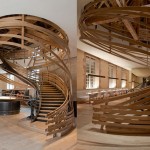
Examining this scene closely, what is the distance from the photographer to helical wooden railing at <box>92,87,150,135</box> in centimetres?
38

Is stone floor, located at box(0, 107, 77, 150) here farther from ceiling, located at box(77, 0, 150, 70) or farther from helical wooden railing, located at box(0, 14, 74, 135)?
ceiling, located at box(77, 0, 150, 70)

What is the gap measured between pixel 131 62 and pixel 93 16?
0.14m

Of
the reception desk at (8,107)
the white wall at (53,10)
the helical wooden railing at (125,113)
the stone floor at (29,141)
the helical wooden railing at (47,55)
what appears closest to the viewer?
the helical wooden railing at (125,113)

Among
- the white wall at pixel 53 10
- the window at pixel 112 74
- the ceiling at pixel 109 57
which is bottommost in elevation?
the window at pixel 112 74

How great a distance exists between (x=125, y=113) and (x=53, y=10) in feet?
1.66

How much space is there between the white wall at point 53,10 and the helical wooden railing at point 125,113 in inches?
11.5

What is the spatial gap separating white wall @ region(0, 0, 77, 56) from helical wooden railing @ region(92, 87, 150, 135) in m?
0.29

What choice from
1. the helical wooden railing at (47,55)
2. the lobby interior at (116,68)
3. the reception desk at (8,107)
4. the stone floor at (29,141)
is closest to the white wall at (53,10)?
the helical wooden railing at (47,55)

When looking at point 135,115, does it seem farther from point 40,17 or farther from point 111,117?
point 40,17

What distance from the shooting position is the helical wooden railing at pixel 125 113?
38 centimetres

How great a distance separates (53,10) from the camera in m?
0.74

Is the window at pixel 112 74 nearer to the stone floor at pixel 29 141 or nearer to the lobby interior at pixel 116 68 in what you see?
the lobby interior at pixel 116 68

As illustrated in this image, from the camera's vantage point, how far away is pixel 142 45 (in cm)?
38

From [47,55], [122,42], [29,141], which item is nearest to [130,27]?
[122,42]
